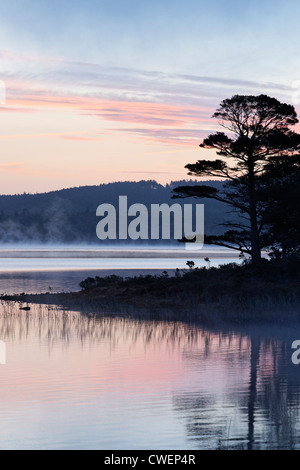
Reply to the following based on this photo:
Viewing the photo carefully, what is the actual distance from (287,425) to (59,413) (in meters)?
3.63

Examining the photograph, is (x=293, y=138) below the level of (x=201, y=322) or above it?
above

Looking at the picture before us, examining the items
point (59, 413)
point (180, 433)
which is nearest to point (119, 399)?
point (59, 413)

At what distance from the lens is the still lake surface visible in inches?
425

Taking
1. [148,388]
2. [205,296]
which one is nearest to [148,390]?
[148,388]

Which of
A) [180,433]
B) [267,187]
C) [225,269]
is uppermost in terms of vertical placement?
[267,187]

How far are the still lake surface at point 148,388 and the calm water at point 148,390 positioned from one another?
0.02m

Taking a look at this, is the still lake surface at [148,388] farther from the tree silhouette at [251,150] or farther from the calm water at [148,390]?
the tree silhouette at [251,150]

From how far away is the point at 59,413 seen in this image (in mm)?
12312

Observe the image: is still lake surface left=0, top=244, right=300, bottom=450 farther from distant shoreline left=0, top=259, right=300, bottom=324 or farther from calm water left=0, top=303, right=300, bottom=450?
distant shoreline left=0, top=259, right=300, bottom=324

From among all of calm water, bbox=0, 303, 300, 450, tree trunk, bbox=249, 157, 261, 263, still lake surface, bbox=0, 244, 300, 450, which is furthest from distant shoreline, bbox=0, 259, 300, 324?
calm water, bbox=0, 303, 300, 450

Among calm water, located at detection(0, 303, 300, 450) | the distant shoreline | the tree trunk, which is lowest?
calm water, located at detection(0, 303, 300, 450)

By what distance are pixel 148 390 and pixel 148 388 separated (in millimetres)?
211

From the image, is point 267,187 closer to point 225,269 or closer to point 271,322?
point 225,269

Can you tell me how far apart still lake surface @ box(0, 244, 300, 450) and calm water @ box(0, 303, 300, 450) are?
2cm
